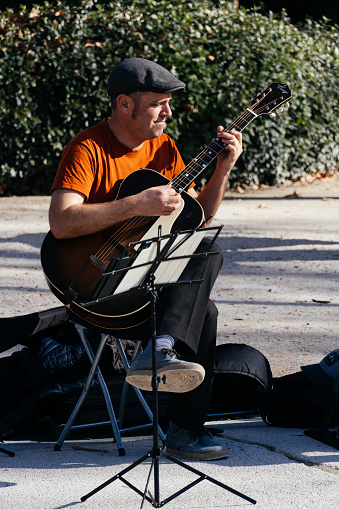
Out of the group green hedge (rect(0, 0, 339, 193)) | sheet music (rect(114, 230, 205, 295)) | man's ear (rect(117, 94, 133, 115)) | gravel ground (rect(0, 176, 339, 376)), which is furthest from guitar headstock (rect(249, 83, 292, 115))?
green hedge (rect(0, 0, 339, 193))

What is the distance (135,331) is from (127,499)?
69cm

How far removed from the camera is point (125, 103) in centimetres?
345

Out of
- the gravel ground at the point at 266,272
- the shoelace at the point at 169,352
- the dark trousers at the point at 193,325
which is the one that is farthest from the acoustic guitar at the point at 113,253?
the gravel ground at the point at 266,272

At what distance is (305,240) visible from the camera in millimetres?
8039

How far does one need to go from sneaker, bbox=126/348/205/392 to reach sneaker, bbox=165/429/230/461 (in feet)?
1.18

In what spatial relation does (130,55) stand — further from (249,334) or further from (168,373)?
(168,373)

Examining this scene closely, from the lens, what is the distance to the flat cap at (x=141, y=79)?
3.38m

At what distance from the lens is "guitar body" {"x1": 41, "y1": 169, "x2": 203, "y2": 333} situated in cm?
316

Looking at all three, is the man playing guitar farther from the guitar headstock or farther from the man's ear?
the guitar headstock

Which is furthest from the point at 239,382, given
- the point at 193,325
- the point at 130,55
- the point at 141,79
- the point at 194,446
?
the point at 130,55

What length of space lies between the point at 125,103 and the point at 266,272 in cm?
360

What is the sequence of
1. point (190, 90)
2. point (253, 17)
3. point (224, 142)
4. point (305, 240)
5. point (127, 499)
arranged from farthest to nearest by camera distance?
1. point (253, 17)
2. point (190, 90)
3. point (305, 240)
4. point (224, 142)
5. point (127, 499)

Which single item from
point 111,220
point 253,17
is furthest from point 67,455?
point 253,17

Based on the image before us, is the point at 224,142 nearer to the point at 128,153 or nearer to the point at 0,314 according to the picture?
the point at 128,153
